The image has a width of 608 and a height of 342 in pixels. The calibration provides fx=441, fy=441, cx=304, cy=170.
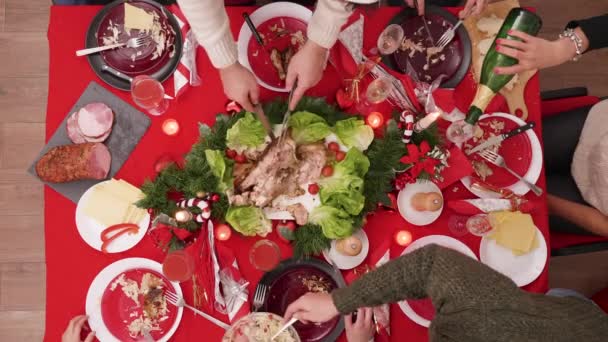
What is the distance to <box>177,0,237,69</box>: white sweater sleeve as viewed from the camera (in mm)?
1305

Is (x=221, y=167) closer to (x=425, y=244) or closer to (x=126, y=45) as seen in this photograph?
(x=126, y=45)

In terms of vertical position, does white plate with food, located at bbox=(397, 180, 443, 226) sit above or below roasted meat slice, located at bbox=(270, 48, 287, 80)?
below

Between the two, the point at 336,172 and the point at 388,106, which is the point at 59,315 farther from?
the point at 388,106

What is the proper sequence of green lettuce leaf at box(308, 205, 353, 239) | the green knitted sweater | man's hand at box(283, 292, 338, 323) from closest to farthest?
the green knitted sweater, man's hand at box(283, 292, 338, 323), green lettuce leaf at box(308, 205, 353, 239)

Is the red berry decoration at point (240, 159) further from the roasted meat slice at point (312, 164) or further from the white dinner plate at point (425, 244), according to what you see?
the white dinner plate at point (425, 244)

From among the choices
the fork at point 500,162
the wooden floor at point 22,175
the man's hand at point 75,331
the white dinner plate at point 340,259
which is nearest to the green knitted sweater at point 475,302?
the white dinner plate at point 340,259

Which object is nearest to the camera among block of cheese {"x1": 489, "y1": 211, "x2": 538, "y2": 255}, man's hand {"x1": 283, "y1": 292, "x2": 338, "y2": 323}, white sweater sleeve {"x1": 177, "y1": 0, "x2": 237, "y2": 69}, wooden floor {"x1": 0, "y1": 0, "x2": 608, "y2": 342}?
white sweater sleeve {"x1": 177, "y1": 0, "x2": 237, "y2": 69}

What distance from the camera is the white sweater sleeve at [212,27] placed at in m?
1.30

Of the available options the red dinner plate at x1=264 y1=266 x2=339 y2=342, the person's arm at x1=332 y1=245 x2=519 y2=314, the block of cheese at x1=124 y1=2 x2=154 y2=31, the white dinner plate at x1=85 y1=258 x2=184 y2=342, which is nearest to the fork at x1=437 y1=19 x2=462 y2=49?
the person's arm at x1=332 y1=245 x2=519 y2=314

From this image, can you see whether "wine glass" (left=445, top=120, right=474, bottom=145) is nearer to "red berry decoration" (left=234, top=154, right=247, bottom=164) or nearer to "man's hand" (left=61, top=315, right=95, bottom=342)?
"red berry decoration" (left=234, top=154, right=247, bottom=164)

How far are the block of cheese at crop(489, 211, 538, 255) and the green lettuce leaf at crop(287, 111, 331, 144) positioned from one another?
716 mm

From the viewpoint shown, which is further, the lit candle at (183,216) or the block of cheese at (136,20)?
the block of cheese at (136,20)

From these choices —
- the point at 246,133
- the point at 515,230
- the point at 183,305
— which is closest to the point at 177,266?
the point at 183,305

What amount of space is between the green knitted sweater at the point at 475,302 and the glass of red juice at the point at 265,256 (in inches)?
14.0
